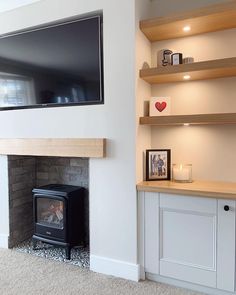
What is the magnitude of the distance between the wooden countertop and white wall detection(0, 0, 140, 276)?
0.16m

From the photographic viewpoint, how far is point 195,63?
201cm

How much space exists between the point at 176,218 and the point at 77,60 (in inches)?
63.8

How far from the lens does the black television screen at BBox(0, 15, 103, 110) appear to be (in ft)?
7.57

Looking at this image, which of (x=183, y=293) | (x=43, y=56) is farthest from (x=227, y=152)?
(x=43, y=56)

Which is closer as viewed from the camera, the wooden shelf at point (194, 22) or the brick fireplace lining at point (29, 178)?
the wooden shelf at point (194, 22)

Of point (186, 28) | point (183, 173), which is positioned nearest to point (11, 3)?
point (186, 28)

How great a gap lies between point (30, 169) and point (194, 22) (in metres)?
2.34

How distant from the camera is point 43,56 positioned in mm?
2531

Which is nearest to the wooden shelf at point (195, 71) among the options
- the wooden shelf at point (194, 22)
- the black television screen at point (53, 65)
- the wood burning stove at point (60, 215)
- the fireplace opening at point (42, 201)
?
the wooden shelf at point (194, 22)

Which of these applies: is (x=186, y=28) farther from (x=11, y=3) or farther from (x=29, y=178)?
(x=29, y=178)

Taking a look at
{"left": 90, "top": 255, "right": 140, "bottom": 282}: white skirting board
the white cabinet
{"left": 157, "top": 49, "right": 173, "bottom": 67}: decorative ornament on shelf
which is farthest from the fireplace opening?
{"left": 157, "top": 49, "right": 173, "bottom": 67}: decorative ornament on shelf

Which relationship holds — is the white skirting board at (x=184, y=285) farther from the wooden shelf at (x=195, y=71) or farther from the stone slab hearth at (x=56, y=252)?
the wooden shelf at (x=195, y=71)

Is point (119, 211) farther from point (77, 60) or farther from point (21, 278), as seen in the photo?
point (77, 60)

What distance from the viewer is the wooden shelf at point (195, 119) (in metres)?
1.95
